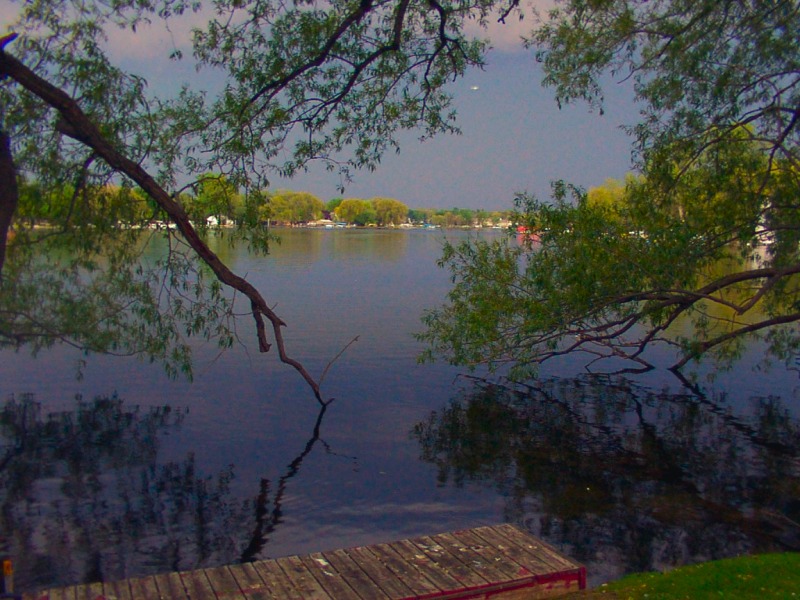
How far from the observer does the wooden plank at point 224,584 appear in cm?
684

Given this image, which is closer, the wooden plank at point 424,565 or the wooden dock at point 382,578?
the wooden dock at point 382,578

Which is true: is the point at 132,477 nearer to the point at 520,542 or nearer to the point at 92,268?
the point at 92,268

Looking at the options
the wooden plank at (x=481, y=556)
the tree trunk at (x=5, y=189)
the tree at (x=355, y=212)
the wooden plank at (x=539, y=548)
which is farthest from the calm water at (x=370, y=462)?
the tree at (x=355, y=212)

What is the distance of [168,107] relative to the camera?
1262 cm

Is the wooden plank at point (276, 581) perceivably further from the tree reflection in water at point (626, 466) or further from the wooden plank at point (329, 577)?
the tree reflection in water at point (626, 466)

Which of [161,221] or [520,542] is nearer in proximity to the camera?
[520,542]

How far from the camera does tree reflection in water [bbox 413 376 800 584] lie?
35.1 ft

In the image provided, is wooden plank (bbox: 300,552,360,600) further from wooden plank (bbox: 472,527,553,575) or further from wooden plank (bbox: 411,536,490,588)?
wooden plank (bbox: 472,527,553,575)

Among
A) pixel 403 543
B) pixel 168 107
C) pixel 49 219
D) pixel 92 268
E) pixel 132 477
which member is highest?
pixel 168 107

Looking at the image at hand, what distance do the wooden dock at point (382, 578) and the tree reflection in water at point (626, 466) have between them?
2207 millimetres

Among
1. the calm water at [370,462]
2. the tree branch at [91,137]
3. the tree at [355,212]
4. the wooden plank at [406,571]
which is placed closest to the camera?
the wooden plank at [406,571]

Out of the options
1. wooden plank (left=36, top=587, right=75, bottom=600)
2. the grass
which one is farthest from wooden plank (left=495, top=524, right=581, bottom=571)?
wooden plank (left=36, top=587, right=75, bottom=600)

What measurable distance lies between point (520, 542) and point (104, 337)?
9361 mm

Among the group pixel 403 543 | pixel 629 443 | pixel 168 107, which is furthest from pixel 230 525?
pixel 629 443
